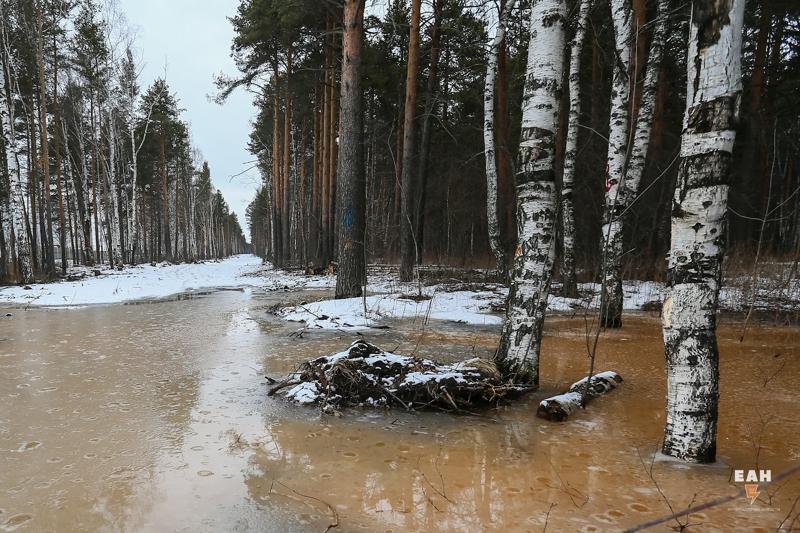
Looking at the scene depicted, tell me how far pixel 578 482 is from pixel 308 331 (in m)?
5.40

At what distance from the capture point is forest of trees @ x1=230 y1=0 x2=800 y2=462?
2.63 metres

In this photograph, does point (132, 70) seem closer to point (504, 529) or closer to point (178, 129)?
point (178, 129)

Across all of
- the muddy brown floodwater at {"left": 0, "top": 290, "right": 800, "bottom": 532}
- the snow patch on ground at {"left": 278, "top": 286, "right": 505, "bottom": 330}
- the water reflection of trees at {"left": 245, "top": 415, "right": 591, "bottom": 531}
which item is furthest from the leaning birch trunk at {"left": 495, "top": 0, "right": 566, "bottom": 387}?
the snow patch on ground at {"left": 278, "top": 286, "right": 505, "bottom": 330}

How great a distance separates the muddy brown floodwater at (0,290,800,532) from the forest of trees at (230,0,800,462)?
0.55 meters

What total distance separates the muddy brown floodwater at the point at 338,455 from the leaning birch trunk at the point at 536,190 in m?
0.61

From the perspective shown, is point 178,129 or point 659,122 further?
point 178,129

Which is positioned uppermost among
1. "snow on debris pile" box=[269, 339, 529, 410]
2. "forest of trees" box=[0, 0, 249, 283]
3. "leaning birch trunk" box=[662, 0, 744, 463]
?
"forest of trees" box=[0, 0, 249, 283]

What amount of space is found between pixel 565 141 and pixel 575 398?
43.4 feet

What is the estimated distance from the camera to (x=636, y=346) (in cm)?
636

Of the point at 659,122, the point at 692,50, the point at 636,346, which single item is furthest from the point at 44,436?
the point at 659,122

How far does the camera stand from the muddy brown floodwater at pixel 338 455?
2217 mm

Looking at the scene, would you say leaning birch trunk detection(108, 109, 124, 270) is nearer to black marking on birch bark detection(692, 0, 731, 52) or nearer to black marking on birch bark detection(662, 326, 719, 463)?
black marking on birch bark detection(662, 326, 719, 463)

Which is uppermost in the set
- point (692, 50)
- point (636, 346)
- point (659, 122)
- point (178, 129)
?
point (178, 129)

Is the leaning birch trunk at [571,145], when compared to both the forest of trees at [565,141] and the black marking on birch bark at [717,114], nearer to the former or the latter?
the forest of trees at [565,141]
